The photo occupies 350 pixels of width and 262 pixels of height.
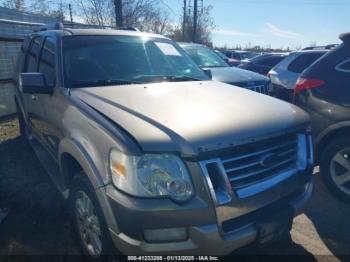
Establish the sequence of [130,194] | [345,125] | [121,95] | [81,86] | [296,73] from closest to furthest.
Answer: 1. [130,194]
2. [121,95]
3. [81,86]
4. [345,125]
5. [296,73]

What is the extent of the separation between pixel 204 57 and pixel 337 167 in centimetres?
514

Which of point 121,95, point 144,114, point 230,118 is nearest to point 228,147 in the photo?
point 230,118

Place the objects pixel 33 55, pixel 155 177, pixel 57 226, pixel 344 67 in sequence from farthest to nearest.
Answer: pixel 33 55, pixel 344 67, pixel 57 226, pixel 155 177

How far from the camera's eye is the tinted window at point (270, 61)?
12.3 m

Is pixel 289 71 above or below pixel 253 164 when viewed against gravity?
above

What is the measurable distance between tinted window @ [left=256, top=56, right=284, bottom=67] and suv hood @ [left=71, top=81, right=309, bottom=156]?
9444 mm

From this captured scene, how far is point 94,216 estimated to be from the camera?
2.50 metres

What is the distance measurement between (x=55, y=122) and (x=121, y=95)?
82 centimetres

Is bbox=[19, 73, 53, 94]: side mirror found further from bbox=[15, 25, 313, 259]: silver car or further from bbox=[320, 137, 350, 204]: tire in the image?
bbox=[320, 137, 350, 204]: tire

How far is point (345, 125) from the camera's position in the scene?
3719 millimetres

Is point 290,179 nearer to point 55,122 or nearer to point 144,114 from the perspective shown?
point 144,114

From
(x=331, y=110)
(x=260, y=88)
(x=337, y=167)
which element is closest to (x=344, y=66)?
(x=331, y=110)

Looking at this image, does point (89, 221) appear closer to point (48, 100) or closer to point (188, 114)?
point (188, 114)

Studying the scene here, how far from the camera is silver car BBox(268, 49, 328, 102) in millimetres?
7283
